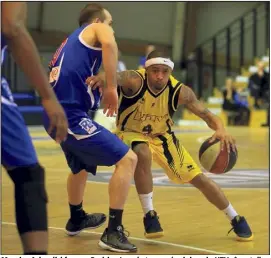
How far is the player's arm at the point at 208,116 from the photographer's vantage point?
550 cm

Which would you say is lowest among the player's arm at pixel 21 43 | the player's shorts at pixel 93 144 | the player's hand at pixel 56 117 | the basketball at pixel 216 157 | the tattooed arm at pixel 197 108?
the basketball at pixel 216 157

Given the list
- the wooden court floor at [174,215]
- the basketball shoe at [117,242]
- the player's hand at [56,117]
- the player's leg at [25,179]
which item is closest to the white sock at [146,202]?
the wooden court floor at [174,215]

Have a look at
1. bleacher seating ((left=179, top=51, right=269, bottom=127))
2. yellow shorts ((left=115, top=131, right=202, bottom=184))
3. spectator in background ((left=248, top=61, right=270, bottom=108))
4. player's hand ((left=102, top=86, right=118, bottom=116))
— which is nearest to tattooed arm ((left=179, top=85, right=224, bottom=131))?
yellow shorts ((left=115, top=131, right=202, bottom=184))

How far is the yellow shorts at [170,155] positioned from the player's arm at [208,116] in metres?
0.27

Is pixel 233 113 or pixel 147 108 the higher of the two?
pixel 147 108

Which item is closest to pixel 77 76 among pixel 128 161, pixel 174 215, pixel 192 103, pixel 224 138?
pixel 128 161

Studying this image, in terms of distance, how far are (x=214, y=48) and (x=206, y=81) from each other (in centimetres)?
121

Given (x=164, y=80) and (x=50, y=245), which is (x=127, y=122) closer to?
(x=164, y=80)

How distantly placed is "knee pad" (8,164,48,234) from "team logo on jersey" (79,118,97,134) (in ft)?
5.11

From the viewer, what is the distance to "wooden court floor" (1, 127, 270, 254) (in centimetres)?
504

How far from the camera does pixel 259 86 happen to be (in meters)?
22.6

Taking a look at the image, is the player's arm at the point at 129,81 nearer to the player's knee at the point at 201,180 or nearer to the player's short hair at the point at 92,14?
the player's short hair at the point at 92,14

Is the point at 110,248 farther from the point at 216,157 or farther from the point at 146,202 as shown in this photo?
the point at 216,157

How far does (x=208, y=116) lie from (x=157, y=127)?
384 millimetres
